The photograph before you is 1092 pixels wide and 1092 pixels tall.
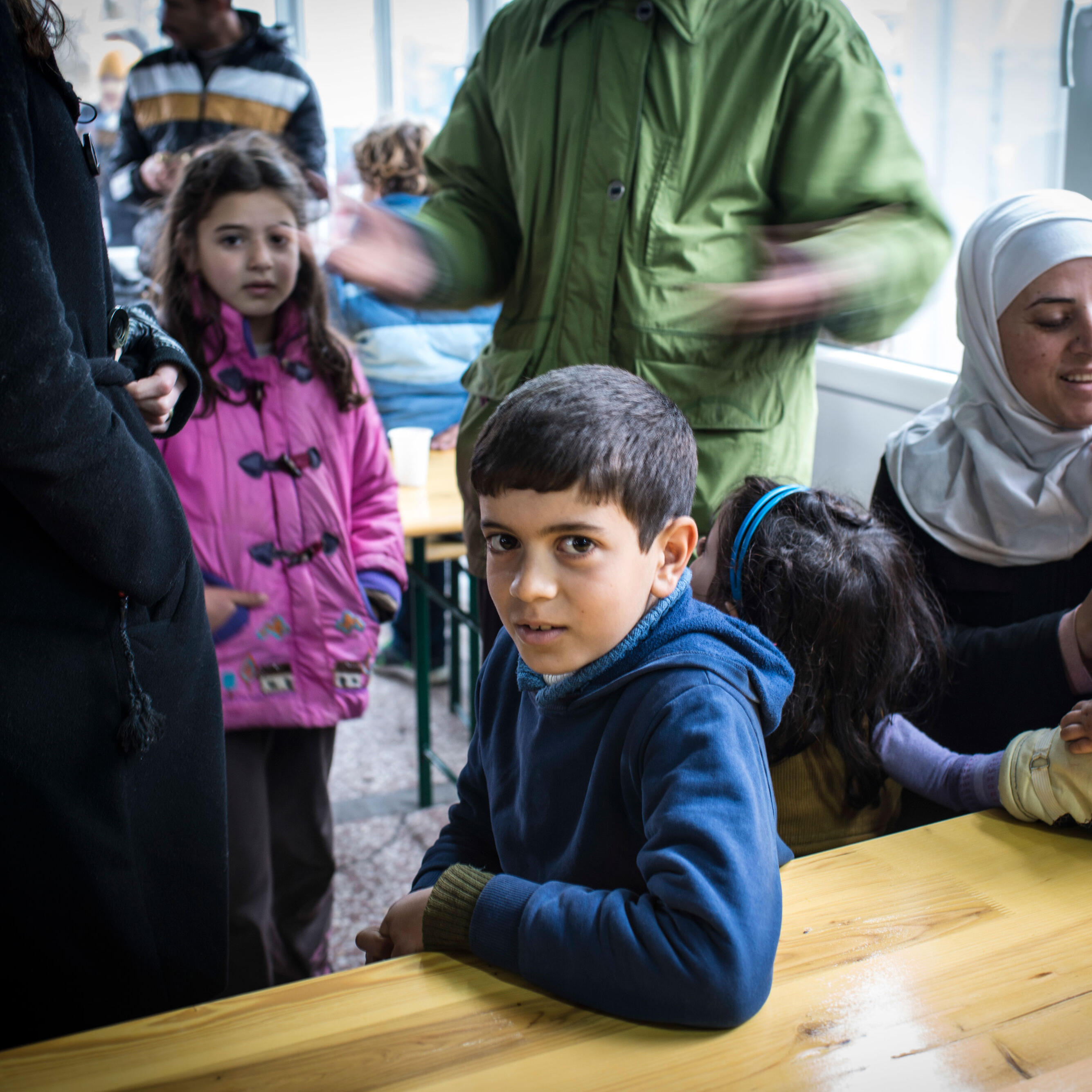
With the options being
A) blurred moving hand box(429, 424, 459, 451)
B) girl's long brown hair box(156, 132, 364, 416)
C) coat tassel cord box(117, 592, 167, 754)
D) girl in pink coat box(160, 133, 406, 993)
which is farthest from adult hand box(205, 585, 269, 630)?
blurred moving hand box(429, 424, 459, 451)

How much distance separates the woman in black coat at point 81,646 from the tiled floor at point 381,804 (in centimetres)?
120

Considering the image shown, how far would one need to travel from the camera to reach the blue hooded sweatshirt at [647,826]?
0.83m

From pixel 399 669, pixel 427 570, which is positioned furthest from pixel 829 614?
pixel 399 669

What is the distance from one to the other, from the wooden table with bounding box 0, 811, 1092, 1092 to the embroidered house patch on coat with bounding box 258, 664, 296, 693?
41.0 inches

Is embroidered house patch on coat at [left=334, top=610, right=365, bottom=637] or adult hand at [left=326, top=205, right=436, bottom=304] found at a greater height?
adult hand at [left=326, top=205, right=436, bottom=304]

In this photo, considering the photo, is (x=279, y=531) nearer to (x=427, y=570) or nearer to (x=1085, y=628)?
(x=427, y=570)

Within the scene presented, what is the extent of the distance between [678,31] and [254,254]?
2.96 feet

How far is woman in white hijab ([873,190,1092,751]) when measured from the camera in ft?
4.93

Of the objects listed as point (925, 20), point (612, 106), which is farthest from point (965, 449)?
point (925, 20)

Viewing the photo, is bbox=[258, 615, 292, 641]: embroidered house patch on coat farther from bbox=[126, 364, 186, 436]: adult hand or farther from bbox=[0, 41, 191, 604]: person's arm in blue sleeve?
bbox=[0, 41, 191, 604]: person's arm in blue sleeve

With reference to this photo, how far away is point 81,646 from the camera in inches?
42.0

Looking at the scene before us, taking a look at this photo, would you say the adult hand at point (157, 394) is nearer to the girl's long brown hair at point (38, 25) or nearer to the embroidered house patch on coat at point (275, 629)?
the girl's long brown hair at point (38, 25)

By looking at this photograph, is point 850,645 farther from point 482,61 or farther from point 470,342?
point 470,342

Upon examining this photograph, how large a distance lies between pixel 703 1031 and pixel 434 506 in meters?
2.09
